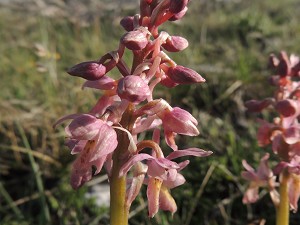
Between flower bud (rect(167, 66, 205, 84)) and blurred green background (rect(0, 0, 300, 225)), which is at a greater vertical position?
flower bud (rect(167, 66, 205, 84))

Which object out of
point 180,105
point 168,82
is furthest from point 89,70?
point 180,105

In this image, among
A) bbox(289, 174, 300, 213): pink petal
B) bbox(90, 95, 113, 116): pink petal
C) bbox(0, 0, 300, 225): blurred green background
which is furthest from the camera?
bbox(0, 0, 300, 225): blurred green background

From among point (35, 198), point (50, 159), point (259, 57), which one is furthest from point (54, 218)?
point (259, 57)

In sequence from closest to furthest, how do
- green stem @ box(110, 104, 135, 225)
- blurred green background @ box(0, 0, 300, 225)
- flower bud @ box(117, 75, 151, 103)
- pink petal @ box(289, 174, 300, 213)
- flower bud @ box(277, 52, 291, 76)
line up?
flower bud @ box(117, 75, 151, 103), green stem @ box(110, 104, 135, 225), pink petal @ box(289, 174, 300, 213), flower bud @ box(277, 52, 291, 76), blurred green background @ box(0, 0, 300, 225)

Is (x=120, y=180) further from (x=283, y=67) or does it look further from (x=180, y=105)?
(x=180, y=105)

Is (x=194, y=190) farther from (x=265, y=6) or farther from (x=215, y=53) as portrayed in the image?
(x=265, y=6)

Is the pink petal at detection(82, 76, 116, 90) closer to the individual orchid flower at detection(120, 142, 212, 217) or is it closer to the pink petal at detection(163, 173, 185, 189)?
the individual orchid flower at detection(120, 142, 212, 217)

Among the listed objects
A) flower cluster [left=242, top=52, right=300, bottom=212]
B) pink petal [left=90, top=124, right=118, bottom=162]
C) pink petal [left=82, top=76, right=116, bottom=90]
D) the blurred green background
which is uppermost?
pink petal [left=82, top=76, right=116, bottom=90]

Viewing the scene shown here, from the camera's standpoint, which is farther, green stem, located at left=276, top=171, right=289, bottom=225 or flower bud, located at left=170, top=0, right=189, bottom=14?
green stem, located at left=276, top=171, right=289, bottom=225

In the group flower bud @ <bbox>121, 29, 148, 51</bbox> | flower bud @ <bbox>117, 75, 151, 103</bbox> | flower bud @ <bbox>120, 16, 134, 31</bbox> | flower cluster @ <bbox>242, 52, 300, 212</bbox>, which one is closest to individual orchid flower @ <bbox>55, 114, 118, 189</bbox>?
flower bud @ <bbox>117, 75, 151, 103</bbox>
